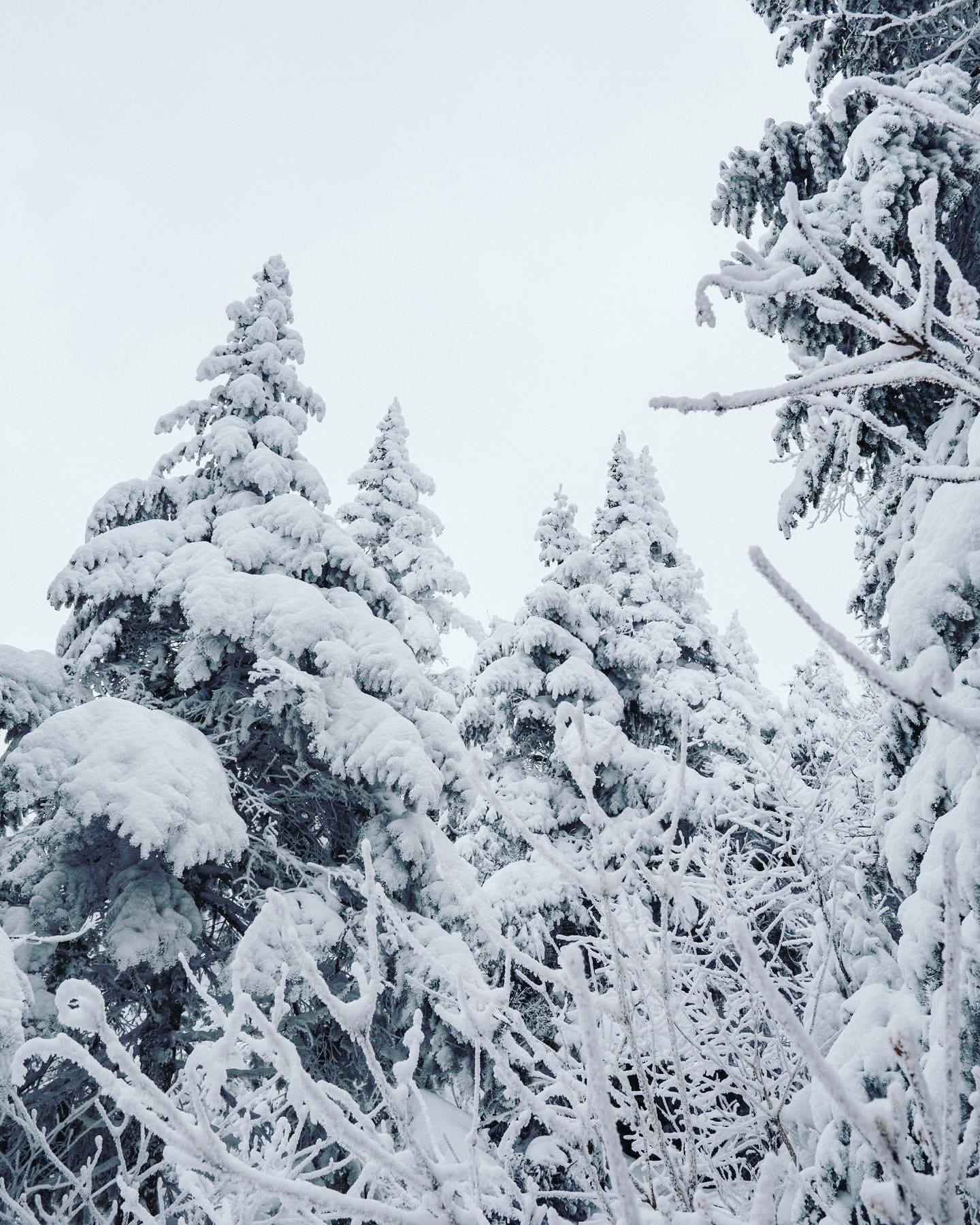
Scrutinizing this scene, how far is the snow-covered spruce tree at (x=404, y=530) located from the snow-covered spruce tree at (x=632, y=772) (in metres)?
2.94

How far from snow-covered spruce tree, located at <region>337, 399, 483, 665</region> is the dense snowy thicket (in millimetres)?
3164

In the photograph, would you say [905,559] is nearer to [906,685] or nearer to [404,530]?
[906,685]

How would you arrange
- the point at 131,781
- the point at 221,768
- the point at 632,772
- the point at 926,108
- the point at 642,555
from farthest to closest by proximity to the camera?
the point at 642,555, the point at 632,772, the point at 221,768, the point at 131,781, the point at 926,108

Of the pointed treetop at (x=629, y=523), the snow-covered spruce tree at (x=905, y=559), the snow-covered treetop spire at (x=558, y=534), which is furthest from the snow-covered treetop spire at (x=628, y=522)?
the snow-covered spruce tree at (x=905, y=559)

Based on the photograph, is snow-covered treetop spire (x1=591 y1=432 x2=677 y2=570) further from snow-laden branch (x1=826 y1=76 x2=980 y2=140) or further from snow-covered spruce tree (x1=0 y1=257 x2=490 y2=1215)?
snow-laden branch (x1=826 y1=76 x2=980 y2=140)

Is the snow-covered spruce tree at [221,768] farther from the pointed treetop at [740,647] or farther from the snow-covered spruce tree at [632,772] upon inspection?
the pointed treetop at [740,647]

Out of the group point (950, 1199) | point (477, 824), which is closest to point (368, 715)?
point (477, 824)

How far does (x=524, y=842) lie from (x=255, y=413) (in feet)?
23.4

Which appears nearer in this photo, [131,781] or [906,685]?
[906,685]

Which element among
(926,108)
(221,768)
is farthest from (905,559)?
(221,768)

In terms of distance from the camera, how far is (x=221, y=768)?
7.54 m

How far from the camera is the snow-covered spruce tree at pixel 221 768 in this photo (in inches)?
264

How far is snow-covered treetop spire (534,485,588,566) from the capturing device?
50.8 feet

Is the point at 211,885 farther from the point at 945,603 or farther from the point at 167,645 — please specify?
the point at 945,603
